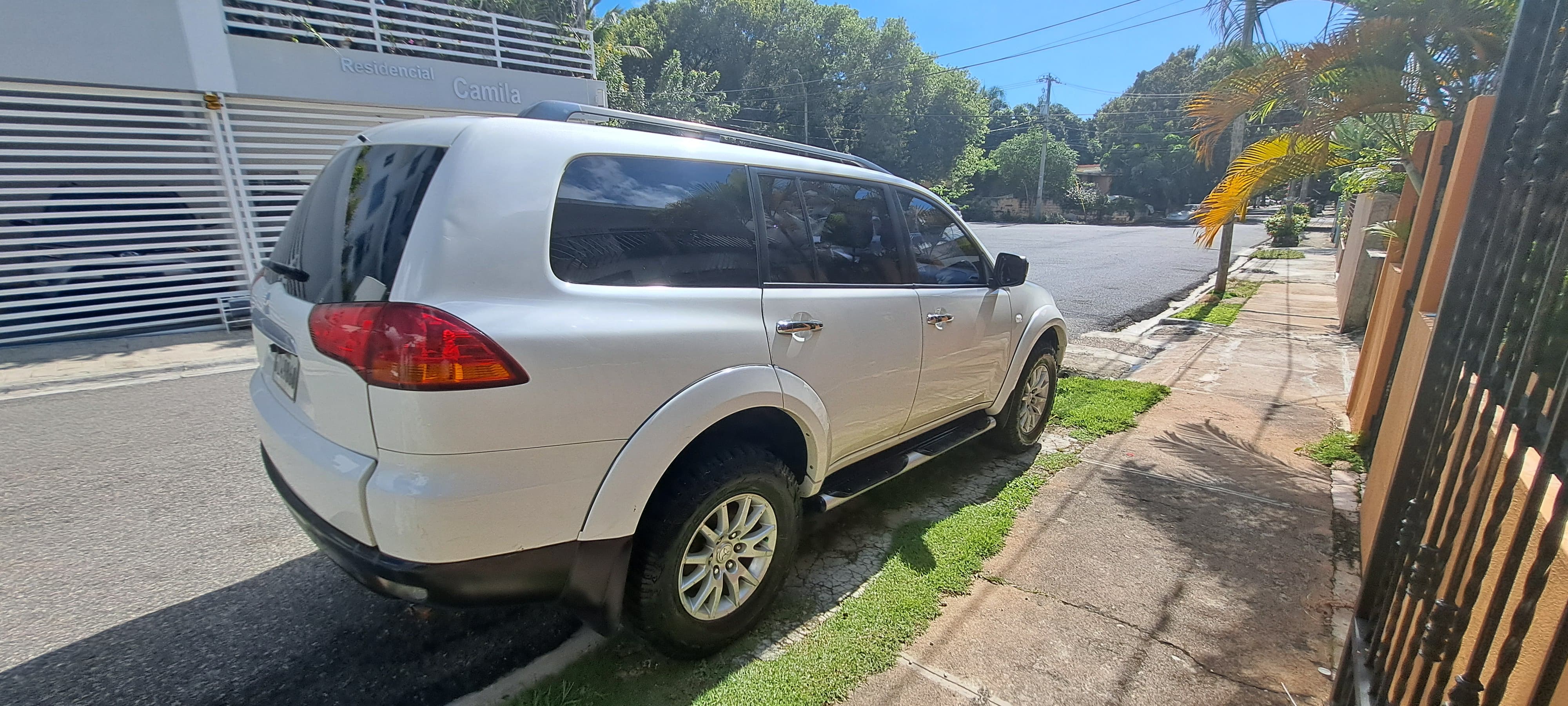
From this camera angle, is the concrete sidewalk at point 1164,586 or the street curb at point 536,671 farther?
the concrete sidewalk at point 1164,586

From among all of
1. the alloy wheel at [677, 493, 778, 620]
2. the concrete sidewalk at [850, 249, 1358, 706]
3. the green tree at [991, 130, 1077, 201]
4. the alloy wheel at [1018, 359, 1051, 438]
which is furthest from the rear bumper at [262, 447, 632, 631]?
the green tree at [991, 130, 1077, 201]

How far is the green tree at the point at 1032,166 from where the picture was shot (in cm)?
4816

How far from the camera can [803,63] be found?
43.1m

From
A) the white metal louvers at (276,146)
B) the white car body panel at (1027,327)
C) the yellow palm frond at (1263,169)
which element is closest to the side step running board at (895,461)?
the white car body panel at (1027,327)

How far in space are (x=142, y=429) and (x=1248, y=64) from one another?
9.44 metres

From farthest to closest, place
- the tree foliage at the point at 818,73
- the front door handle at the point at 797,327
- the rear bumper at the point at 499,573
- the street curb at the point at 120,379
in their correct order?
the tree foliage at the point at 818,73 < the street curb at the point at 120,379 < the front door handle at the point at 797,327 < the rear bumper at the point at 499,573

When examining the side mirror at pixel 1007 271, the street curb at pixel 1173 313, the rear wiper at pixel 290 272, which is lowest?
the street curb at pixel 1173 313

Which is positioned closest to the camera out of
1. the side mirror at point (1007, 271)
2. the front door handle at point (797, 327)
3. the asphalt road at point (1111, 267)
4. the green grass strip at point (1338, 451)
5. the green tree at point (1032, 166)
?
the front door handle at point (797, 327)

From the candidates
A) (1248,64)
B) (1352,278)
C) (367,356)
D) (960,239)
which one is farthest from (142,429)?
(1352,278)

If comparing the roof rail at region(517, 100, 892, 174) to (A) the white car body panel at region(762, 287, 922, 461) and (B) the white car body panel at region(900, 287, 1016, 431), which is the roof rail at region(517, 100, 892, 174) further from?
(B) the white car body panel at region(900, 287, 1016, 431)

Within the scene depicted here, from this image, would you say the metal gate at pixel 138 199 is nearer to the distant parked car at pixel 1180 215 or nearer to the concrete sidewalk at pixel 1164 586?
the concrete sidewalk at pixel 1164 586

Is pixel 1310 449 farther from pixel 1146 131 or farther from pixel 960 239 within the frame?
pixel 1146 131

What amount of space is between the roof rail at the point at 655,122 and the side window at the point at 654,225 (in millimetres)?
220

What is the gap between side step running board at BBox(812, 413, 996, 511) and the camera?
3.04 metres
